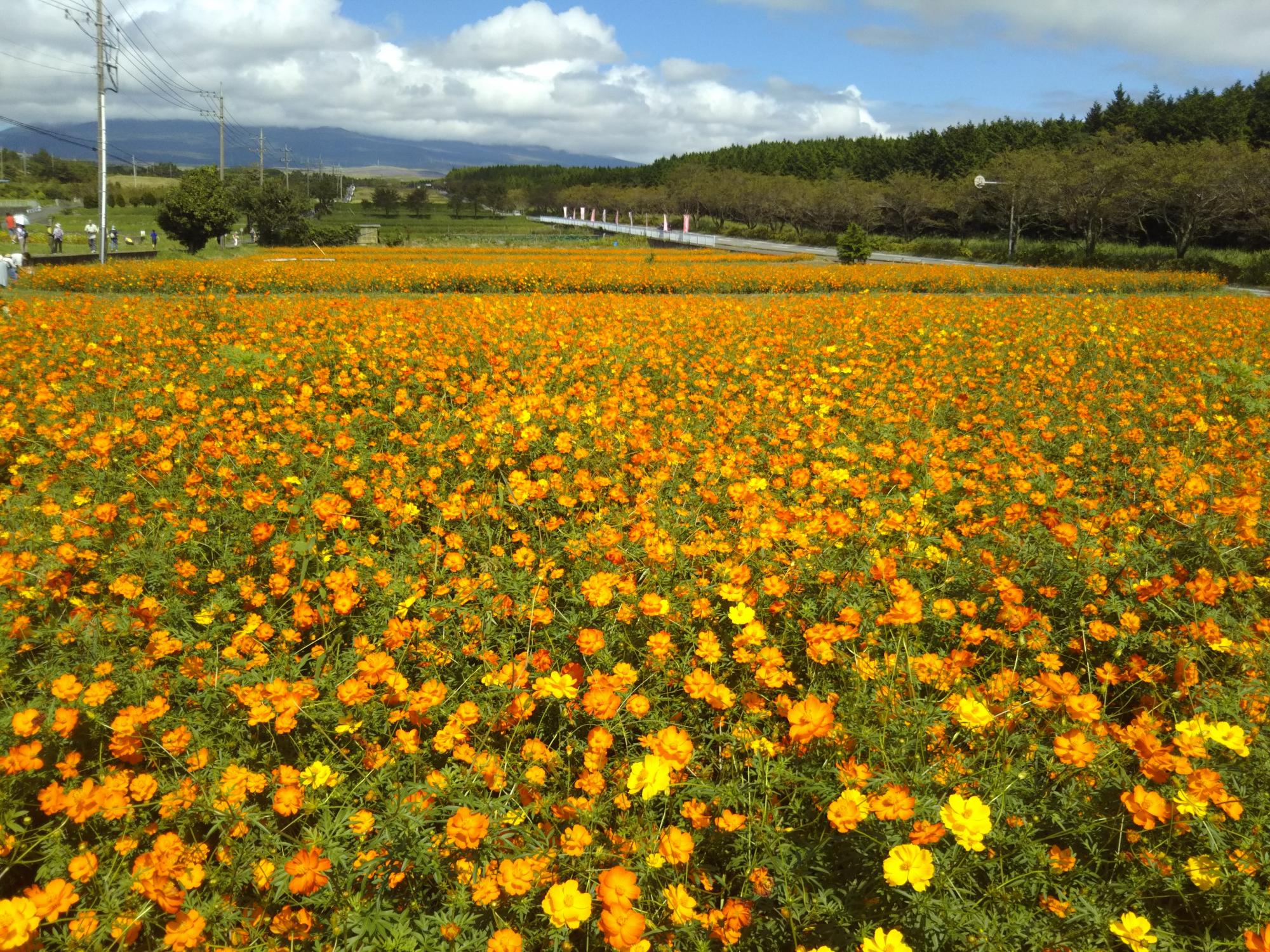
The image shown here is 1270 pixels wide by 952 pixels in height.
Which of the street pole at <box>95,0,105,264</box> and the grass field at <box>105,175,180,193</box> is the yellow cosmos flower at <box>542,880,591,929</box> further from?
the grass field at <box>105,175,180,193</box>

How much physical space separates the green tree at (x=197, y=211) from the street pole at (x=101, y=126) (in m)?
8.80

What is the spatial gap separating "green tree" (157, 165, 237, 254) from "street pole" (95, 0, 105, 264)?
880 centimetres

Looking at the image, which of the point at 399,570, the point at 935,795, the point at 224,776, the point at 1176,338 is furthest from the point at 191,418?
the point at 1176,338

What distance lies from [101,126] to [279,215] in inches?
811

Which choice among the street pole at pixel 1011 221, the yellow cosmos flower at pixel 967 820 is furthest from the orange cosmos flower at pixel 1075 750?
the street pole at pixel 1011 221

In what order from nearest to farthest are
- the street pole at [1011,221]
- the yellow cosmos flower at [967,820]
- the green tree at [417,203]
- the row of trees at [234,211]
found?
the yellow cosmos flower at [967,820] → the row of trees at [234,211] → the street pole at [1011,221] → the green tree at [417,203]

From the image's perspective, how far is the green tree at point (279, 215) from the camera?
133 feet

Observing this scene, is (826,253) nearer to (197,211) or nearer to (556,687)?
(197,211)

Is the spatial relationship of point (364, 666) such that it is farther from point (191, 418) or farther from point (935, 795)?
point (191, 418)

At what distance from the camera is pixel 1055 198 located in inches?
1361

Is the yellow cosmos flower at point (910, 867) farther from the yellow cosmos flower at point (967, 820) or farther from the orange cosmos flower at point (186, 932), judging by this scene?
the orange cosmos flower at point (186, 932)

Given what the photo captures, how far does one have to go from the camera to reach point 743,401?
482cm

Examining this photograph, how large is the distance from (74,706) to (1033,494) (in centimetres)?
363

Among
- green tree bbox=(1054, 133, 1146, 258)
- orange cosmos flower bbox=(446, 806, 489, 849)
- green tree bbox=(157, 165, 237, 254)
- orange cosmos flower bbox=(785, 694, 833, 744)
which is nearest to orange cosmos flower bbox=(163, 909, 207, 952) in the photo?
orange cosmos flower bbox=(446, 806, 489, 849)
